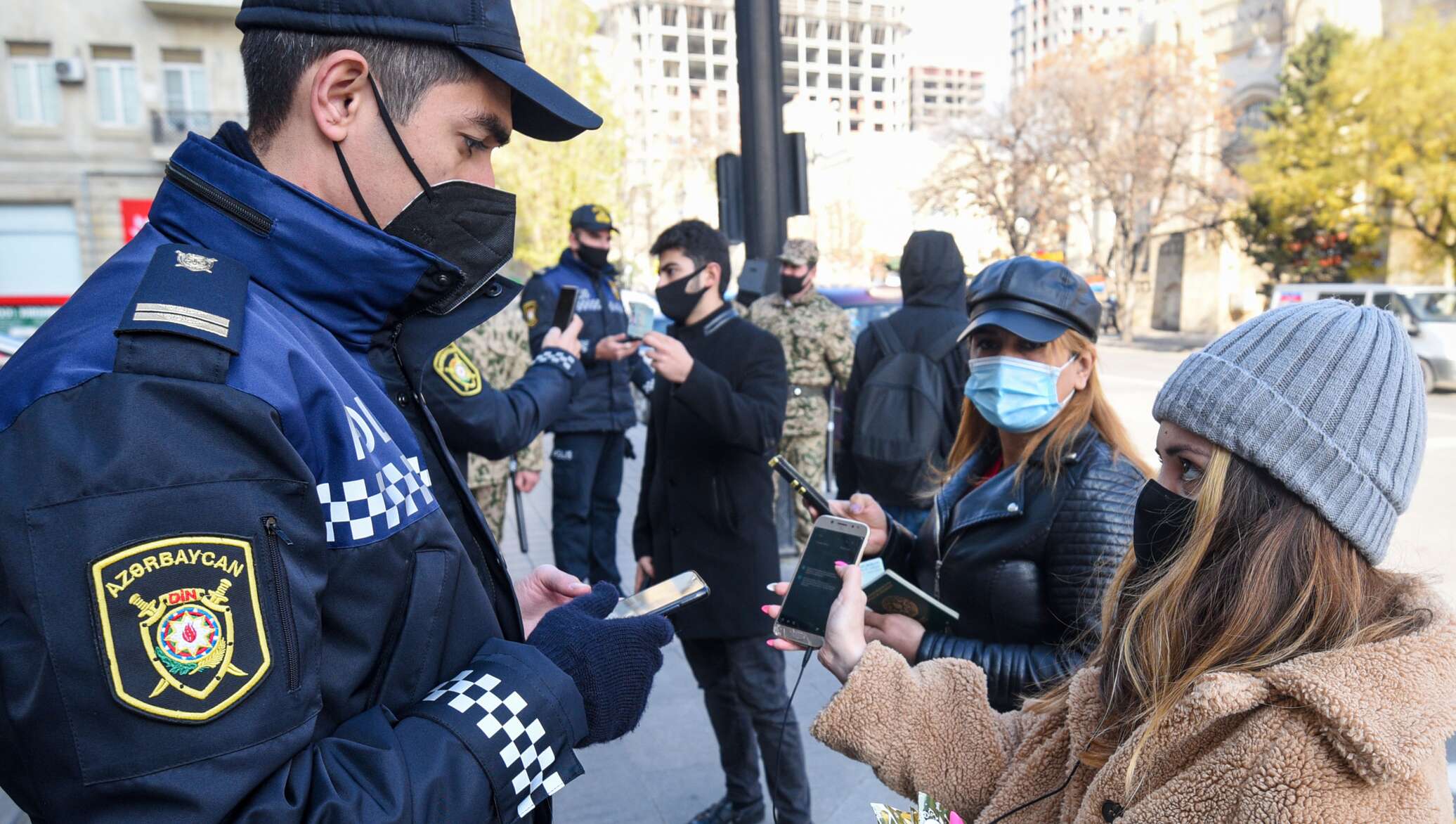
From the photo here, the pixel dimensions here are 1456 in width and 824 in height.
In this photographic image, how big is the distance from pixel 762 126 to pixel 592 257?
1.34 metres

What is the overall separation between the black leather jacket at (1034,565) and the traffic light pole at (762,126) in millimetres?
4322

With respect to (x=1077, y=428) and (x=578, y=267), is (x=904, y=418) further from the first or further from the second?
(x=1077, y=428)

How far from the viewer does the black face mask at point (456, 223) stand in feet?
4.89

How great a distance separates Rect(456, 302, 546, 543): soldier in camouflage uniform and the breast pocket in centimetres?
405

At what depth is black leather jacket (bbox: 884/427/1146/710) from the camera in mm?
2160

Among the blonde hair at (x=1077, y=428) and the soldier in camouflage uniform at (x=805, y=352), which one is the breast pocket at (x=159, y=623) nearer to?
the blonde hair at (x=1077, y=428)

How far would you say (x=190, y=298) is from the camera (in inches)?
45.0

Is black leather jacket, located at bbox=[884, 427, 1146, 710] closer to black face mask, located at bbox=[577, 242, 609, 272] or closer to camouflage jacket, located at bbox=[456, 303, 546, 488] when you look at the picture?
camouflage jacket, located at bbox=[456, 303, 546, 488]

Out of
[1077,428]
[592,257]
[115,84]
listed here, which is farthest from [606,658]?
[115,84]

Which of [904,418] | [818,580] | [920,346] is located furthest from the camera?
[920,346]

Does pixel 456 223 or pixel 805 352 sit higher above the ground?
pixel 456 223

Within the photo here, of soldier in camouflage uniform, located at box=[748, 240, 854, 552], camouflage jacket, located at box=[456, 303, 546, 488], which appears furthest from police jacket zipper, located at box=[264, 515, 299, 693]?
soldier in camouflage uniform, located at box=[748, 240, 854, 552]

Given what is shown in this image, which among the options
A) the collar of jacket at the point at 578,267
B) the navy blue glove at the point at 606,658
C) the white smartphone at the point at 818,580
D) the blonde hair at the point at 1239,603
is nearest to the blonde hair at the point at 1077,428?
the white smartphone at the point at 818,580

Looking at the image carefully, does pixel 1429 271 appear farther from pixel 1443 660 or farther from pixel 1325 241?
pixel 1443 660
